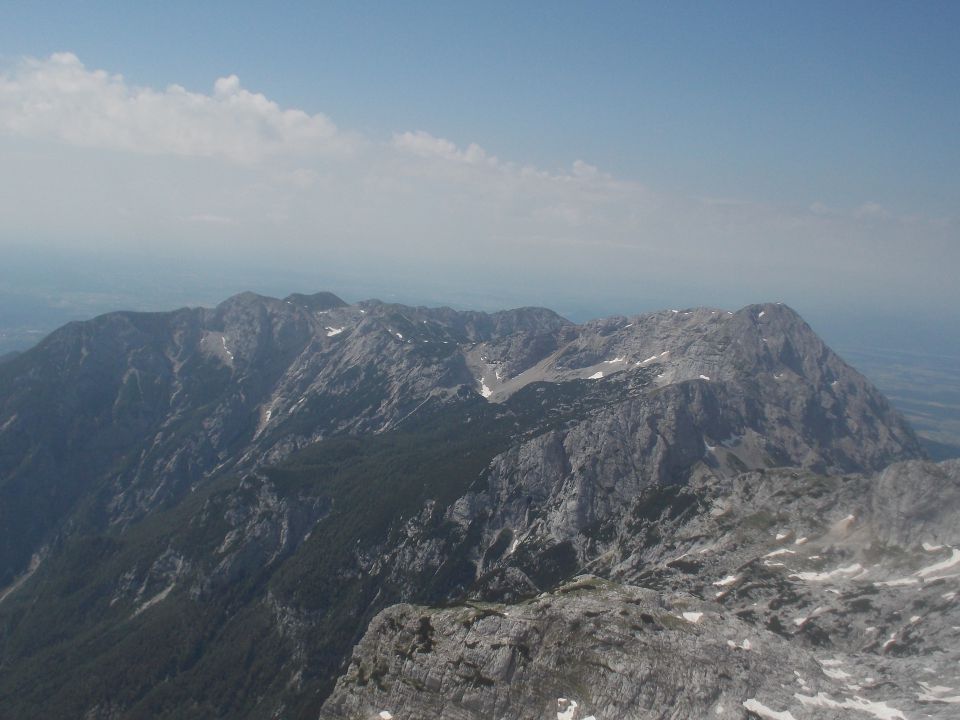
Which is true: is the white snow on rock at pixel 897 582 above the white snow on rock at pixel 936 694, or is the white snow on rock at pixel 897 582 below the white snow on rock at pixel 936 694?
below

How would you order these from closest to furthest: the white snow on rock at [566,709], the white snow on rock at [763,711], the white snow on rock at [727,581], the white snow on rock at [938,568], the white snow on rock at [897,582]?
the white snow on rock at [763,711] → the white snow on rock at [566,709] → the white snow on rock at [938,568] → the white snow on rock at [897,582] → the white snow on rock at [727,581]

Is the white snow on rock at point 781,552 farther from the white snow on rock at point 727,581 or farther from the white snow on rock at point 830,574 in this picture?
the white snow on rock at point 727,581

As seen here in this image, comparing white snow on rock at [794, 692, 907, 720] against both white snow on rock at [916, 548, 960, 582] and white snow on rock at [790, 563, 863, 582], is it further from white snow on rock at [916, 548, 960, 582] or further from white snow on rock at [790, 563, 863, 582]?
white snow on rock at [790, 563, 863, 582]

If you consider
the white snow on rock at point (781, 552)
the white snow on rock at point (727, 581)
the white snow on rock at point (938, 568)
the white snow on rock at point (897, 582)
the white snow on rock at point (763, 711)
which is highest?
the white snow on rock at point (763, 711)

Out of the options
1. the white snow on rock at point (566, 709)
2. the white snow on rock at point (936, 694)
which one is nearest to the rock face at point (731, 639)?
the white snow on rock at point (936, 694)

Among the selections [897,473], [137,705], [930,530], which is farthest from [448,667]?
[137,705]

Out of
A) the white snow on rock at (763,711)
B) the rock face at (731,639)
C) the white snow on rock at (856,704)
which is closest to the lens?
the white snow on rock at (763,711)

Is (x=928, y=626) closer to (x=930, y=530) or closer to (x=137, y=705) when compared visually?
(x=930, y=530)
